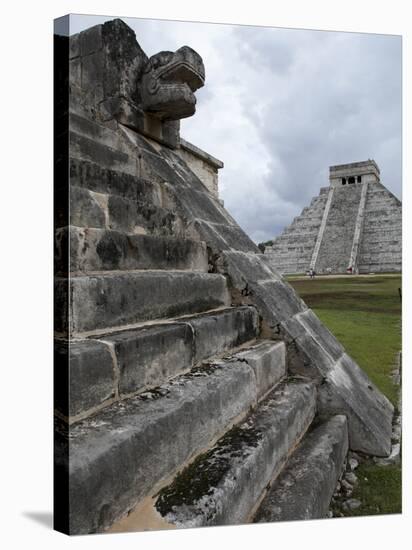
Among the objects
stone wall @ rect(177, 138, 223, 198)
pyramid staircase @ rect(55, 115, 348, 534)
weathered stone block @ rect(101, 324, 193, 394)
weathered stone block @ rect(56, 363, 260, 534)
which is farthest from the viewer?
stone wall @ rect(177, 138, 223, 198)

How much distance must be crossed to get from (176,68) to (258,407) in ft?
7.93

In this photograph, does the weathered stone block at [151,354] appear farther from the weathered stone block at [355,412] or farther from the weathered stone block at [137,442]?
the weathered stone block at [355,412]

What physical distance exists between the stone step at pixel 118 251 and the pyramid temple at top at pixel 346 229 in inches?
1203

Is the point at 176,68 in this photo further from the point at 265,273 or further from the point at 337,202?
the point at 337,202

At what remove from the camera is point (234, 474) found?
1.98 metres

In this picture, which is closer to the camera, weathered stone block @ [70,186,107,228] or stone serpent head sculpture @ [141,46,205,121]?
weathered stone block @ [70,186,107,228]

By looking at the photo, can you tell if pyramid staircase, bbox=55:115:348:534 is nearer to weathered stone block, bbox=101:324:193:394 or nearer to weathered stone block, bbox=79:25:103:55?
weathered stone block, bbox=101:324:193:394

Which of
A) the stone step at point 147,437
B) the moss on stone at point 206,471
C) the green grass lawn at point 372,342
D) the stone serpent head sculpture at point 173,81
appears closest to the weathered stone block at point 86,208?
the stone step at point 147,437

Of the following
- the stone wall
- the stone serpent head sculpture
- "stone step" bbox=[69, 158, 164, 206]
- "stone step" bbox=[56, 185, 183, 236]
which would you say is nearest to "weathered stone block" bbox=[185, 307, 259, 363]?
"stone step" bbox=[56, 185, 183, 236]

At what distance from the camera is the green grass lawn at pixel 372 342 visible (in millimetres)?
2926

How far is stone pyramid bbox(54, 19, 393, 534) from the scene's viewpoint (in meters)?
1.78

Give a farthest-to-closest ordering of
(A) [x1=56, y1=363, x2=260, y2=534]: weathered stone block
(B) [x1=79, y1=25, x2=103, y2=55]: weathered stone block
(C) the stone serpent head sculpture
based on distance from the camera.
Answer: (B) [x1=79, y1=25, x2=103, y2=55]: weathered stone block, (C) the stone serpent head sculpture, (A) [x1=56, y1=363, x2=260, y2=534]: weathered stone block

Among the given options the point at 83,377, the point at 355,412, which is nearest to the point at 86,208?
the point at 83,377

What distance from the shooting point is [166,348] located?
2.24m
